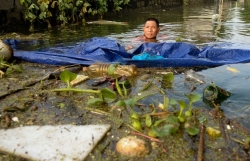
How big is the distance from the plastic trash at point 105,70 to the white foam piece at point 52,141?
57.7 inches

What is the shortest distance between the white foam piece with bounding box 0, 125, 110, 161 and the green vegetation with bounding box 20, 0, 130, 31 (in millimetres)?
6837

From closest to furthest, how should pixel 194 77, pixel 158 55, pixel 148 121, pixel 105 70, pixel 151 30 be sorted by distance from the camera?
pixel 148 121, pixel 194 77, pixel 105 70, pixel 158 55, pixel 151 30

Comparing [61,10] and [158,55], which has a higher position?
[61,10]

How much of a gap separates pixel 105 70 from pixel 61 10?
254 inches

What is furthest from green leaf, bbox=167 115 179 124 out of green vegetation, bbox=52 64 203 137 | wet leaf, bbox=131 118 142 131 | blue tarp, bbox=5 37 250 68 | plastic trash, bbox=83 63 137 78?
blue tarp, bbox=5 37 250 68

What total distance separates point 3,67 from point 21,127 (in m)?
1.86

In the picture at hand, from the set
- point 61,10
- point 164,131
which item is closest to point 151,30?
point 164,131

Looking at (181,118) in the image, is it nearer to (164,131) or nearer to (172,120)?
(172,120)

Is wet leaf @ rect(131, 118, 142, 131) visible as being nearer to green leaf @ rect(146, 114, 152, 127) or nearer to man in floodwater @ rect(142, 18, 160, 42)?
green leaf @ rect(146, 114, 152, 127)

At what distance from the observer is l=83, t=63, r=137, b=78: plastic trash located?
3.45 metres

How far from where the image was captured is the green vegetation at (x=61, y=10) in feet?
26.9

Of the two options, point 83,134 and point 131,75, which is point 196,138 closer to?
point 83,134

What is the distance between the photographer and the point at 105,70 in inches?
138

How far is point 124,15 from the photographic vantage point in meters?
13.6
